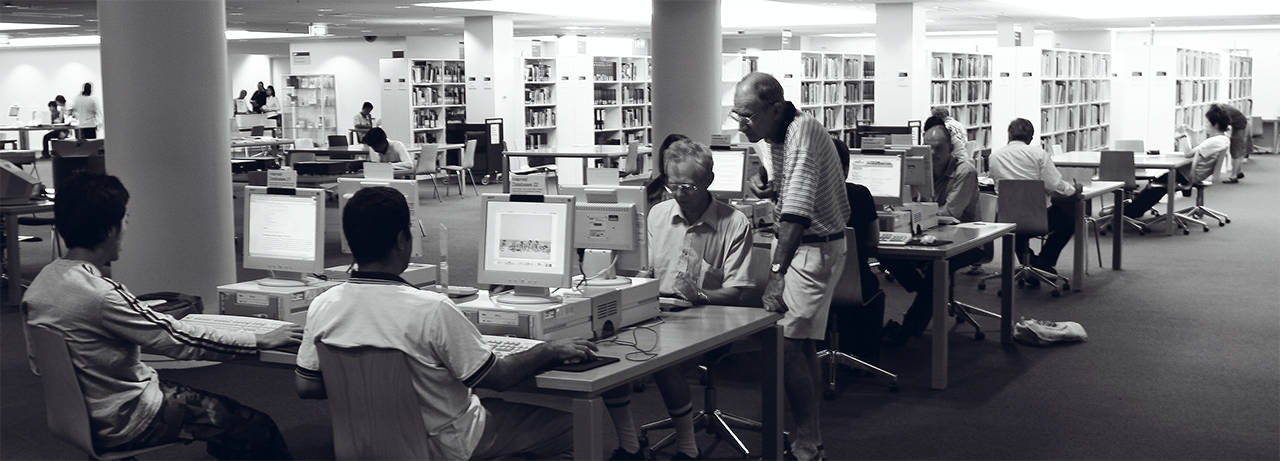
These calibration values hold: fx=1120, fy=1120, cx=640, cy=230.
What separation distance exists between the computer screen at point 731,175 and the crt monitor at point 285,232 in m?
3.56

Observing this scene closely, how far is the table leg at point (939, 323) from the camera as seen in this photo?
5102 millimetres

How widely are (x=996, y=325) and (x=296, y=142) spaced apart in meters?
11.8

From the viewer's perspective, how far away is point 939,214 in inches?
247

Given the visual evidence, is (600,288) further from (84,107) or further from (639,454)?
(84,107)

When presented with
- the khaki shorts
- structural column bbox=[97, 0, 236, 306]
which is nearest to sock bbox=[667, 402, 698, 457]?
the khaki shorts

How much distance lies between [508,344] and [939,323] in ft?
8.77

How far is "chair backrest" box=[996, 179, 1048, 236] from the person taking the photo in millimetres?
7312

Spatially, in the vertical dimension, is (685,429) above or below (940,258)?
below

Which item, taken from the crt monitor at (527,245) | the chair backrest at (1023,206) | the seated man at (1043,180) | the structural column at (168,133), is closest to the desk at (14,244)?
the structural column at (168,133)

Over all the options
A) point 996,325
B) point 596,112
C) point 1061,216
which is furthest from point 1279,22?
point 996,325

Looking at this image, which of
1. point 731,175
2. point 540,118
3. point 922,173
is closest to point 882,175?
point 922,173

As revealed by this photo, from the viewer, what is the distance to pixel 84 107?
72.7ft

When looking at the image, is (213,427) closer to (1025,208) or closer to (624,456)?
(624,456)

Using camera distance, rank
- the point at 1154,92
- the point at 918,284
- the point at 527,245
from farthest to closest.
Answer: the point at 1154,92 → the point at 918,284 → the point at 527,245
